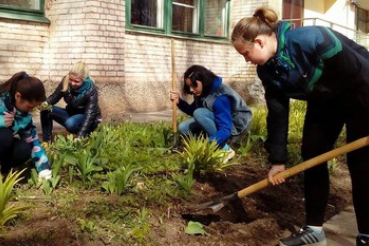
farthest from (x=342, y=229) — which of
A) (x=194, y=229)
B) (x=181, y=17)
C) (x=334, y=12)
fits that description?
(x=334, y=12)

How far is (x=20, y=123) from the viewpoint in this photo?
3410mm

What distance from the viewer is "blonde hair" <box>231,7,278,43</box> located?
8.09 ft

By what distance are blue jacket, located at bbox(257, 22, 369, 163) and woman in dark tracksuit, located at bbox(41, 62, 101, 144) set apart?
248cm

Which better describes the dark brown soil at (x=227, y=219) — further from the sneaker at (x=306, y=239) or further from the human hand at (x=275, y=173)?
the human hand at (x=275, y=173)

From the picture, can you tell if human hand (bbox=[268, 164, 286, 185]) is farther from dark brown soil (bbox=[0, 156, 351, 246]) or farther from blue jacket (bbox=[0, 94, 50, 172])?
blue jacket (bbox=[0, 94, 50, 172])

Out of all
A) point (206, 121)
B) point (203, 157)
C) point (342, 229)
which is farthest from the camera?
point (206, 121)

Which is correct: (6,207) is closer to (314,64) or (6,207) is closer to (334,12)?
(314,64)

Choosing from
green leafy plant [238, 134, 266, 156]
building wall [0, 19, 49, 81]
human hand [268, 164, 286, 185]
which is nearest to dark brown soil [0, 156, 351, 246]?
green leafy plant [238, 134, 266, 156]

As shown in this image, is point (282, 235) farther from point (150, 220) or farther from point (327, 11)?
point (327, 11)

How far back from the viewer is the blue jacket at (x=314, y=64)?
242cm

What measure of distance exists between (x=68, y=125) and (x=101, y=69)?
2884 mm

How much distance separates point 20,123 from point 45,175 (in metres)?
0.44

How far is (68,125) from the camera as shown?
4867 millimetres

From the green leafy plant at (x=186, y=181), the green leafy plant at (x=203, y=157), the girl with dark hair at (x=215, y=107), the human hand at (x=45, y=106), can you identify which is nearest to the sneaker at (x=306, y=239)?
the green leafy plant at (x=186, y=181)
